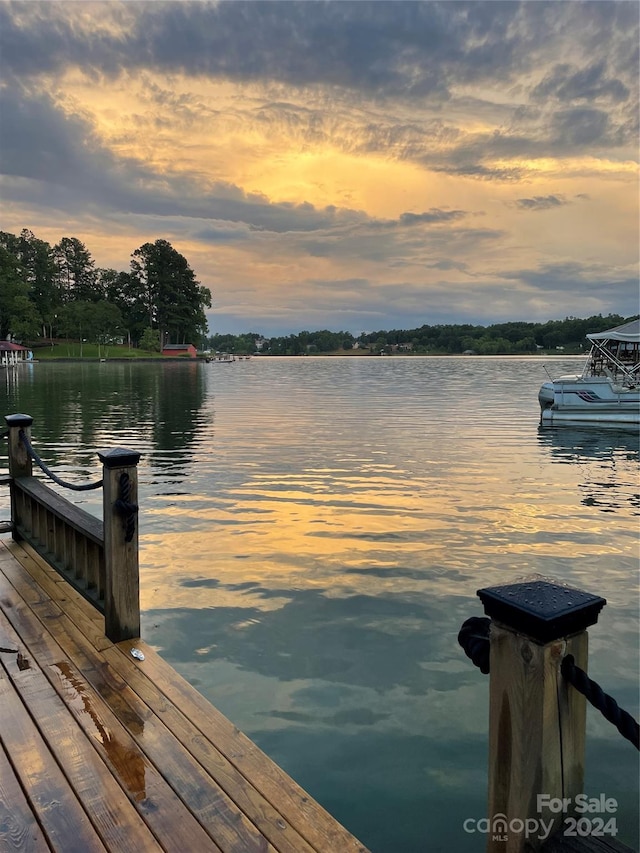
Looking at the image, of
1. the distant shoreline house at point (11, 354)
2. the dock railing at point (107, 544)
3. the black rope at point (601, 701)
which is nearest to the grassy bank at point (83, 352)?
A: the distant shoreline house at point (11, 354)

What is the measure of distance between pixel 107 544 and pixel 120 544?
8 cm

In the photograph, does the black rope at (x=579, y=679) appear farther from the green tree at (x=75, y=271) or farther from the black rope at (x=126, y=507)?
the green tree at (x=75, y=271)

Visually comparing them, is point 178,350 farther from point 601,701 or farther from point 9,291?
point 601,701

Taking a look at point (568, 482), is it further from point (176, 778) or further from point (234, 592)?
point (176, 778)

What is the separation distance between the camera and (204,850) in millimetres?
2283

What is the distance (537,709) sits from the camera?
1.46 metres

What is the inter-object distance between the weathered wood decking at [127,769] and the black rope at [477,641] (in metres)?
1.23

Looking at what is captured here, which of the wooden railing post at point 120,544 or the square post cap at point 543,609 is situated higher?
the square post cap at point 543,609

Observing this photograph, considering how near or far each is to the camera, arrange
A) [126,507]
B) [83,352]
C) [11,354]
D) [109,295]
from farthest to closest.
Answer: [109,295], [83,352], [11,354], [126,507]

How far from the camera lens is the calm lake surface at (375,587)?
12.5ft

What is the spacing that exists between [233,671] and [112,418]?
2028 centimetres

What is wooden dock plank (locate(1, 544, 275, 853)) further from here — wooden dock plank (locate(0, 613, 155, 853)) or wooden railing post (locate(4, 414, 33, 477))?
wooden railing post (locate(4, 414, 33, 477))

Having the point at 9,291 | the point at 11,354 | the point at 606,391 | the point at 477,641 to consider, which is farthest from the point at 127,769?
the point at 9,291

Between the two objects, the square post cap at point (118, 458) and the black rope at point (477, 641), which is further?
the square post cap at point (118, 458)
